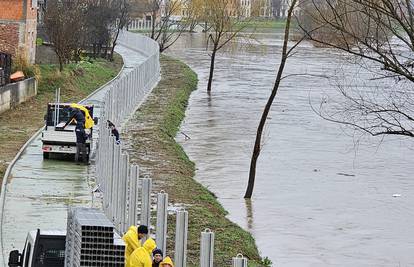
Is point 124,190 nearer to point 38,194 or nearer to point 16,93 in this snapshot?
point 38,194

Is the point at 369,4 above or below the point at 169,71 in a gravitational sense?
above

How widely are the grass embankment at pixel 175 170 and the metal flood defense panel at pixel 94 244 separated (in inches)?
251

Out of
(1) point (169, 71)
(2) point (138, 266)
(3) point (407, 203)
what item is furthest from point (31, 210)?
(1) point (169, 71)

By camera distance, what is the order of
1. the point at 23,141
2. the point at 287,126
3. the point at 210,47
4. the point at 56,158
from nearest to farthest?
the point at 56,158
the point at 23,141
the point at 287,126
the point at 210,47

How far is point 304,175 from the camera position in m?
37.4

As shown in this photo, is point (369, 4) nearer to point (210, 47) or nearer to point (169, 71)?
point (169, 71)

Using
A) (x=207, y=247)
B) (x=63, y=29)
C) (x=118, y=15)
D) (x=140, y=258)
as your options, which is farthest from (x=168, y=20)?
(x=207, y=247)

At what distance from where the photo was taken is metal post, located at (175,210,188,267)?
15.3 meters

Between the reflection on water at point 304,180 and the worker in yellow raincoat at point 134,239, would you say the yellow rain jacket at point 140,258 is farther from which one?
the reflection on water at point 304,180

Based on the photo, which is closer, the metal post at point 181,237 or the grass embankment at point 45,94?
the metal post at point 181,237

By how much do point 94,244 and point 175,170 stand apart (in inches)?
821

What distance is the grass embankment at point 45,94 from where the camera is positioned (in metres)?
34.8

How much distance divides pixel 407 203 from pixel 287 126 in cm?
1847

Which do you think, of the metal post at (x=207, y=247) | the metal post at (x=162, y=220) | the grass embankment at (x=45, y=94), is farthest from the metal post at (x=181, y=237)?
the grass embankment at (x=45, y=94)
